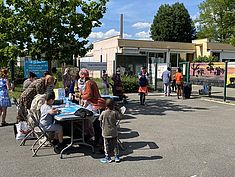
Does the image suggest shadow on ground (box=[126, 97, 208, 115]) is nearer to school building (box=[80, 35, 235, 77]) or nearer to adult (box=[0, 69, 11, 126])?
adult (box=[0, 69, 11, 126])

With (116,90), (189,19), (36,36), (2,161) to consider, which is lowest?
(2,161)

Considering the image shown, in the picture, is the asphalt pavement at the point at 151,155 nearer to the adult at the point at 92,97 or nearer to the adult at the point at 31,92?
the adult at the point at 31,92

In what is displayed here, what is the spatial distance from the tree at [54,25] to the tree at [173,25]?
1692 inches

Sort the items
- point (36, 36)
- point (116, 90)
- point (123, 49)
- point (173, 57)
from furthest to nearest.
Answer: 1. point (173, 57)
2. point (123, 49)
3. point (116, 90)
4. point (36, 36)

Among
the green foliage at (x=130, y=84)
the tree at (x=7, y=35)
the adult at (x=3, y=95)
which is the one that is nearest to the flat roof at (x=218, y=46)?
the green foliage at (x=130, y=84)

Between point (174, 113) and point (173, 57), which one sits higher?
point (173, 57)

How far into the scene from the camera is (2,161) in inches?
252

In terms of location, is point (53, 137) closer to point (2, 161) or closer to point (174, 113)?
point (2, 161)

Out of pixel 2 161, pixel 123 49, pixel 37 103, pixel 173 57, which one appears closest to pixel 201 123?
pixel 37 103

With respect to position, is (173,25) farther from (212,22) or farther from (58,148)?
(58,148)

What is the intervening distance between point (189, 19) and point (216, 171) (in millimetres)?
53545

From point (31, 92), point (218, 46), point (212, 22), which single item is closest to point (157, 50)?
point (218, 46)

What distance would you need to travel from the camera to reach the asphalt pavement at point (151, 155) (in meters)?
5.76

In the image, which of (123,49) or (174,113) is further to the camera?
(123,49)
